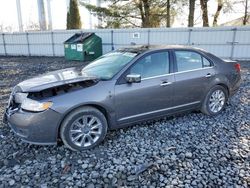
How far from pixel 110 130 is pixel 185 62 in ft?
Answer: 6.02

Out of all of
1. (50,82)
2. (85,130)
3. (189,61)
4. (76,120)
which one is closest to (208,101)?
(189,61)

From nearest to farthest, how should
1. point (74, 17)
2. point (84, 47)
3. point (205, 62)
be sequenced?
point (205, 62) → point (84, 47) → point (74, 17)

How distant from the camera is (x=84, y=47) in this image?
13328 mm

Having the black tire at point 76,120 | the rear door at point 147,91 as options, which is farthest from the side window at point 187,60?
the black tire at point 76,120

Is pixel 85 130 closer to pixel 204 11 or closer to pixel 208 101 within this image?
pixel 208 101

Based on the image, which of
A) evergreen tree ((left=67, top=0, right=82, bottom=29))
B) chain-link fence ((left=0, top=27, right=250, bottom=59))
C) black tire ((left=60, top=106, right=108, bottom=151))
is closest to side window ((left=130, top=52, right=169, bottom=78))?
black tire ((left=60, top=106, right=108, bottom=151))

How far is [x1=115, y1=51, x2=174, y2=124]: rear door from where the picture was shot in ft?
12.2

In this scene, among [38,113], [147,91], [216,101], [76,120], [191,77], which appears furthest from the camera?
[216,101]

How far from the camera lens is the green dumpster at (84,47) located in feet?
43.9

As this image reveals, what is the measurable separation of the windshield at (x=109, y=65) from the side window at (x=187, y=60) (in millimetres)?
851

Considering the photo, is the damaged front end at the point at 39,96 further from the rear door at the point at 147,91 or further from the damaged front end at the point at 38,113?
the rear door at the point at 147,91

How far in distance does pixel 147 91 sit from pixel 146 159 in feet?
3.65

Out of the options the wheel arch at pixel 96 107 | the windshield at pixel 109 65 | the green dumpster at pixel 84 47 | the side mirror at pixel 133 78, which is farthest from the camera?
the green dumpster at pixel 84 47

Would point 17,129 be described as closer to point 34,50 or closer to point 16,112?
point 16,112
